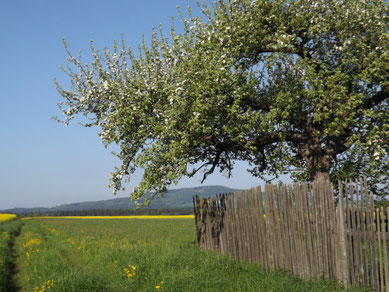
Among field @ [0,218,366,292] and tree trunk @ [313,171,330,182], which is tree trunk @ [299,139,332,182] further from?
field @ [0,218,366,292]

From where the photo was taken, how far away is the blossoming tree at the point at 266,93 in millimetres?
14438

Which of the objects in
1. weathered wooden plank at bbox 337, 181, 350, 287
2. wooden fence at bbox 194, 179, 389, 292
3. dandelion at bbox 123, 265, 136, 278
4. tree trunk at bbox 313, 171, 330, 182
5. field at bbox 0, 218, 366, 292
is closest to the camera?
wooden fence at bbox 194, 179, 389, 292

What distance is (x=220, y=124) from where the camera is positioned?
15.6 meters

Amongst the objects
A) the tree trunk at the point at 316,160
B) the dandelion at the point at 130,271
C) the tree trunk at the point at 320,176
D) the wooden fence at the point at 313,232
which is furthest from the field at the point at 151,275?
the tree trunk at the point at 316,160

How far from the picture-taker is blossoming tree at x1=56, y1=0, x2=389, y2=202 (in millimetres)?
14438

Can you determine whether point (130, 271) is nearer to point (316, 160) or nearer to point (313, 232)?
point (313, 232)

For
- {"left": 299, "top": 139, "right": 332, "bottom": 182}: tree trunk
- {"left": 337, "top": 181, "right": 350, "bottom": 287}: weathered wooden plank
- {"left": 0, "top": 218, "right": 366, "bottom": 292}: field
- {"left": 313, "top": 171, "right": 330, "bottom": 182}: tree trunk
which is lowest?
{"left": 0, "top": 218, "right": 366, "bottom": 292}: field

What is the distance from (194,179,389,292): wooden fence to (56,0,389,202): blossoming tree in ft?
9.28

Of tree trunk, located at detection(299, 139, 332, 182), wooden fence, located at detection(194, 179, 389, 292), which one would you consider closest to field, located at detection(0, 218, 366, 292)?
wooden fence, located at detection(194, 179, 389, 292)

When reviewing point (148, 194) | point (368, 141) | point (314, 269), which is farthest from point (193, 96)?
point (314, 269)

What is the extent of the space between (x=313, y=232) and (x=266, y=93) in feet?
25.1

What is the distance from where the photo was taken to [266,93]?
17.1m

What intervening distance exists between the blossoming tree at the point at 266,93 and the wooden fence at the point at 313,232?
111 inches

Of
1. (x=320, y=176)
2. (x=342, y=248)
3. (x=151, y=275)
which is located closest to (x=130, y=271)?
(x=151, y=275)
